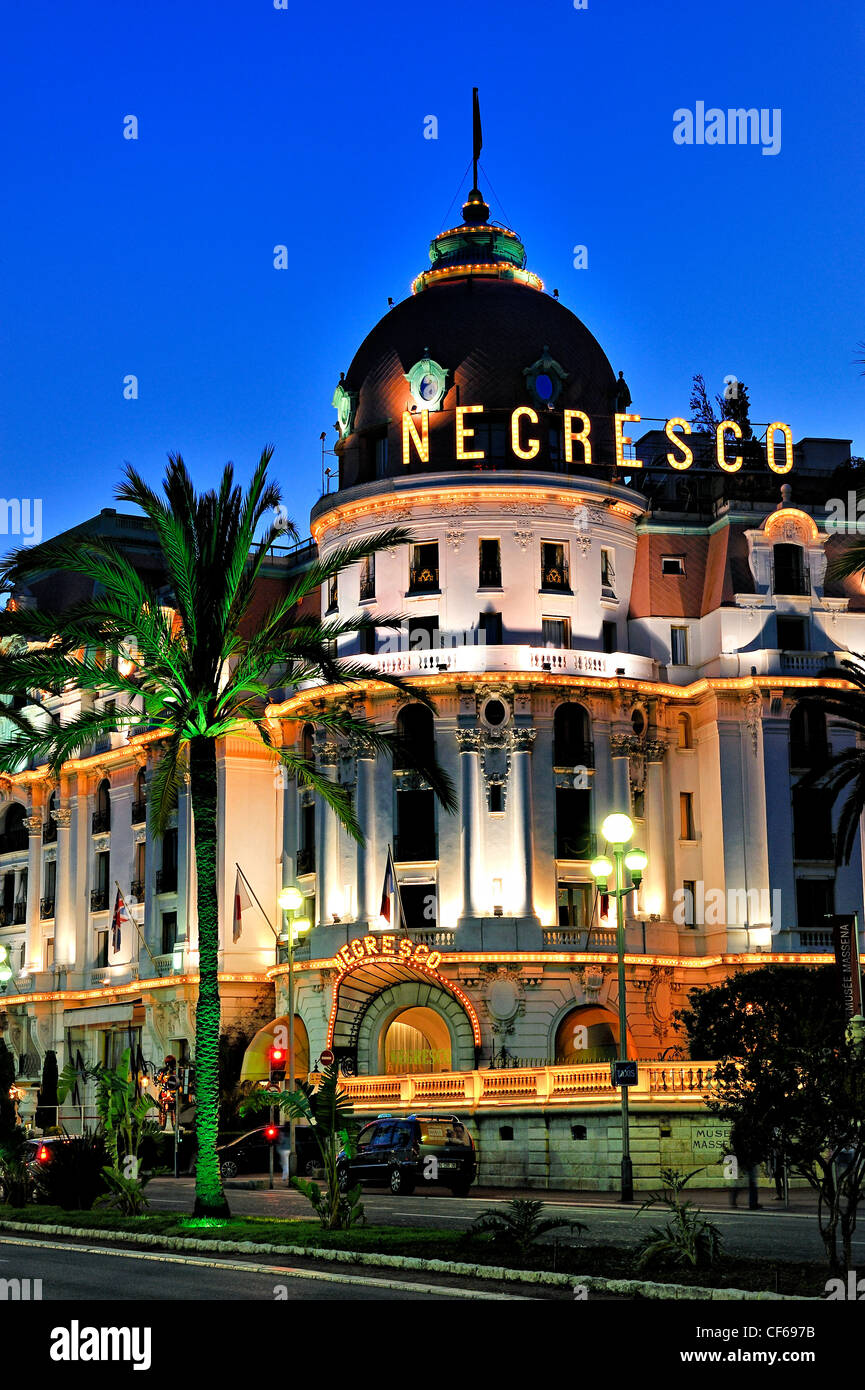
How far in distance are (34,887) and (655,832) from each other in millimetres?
31842

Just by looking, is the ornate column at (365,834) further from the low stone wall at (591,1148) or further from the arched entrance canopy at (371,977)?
the low stone wall at (591,1148)

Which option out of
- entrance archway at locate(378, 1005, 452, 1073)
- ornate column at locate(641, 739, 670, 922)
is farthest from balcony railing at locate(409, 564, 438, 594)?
entrance archway at locate(378, 1005, 452, 1073)

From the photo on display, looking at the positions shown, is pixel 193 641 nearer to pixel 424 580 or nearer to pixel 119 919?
pixel 424 580

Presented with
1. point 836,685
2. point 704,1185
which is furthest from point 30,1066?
point 704,1185

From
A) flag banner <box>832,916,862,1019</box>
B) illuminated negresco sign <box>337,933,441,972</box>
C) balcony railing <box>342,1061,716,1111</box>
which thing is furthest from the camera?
illuminated negresco sign <box>337,933,441,972</box>

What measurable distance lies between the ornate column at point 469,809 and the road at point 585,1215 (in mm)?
19323

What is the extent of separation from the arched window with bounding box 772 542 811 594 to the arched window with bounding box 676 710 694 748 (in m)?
5.58

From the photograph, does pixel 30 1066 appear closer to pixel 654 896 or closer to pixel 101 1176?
pixel 654 896

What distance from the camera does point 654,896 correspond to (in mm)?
65562

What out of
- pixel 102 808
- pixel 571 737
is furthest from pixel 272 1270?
pixel 102 808

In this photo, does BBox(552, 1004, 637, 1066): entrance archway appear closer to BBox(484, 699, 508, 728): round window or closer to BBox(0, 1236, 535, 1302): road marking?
BBox(484, 699, 508, 728): round window

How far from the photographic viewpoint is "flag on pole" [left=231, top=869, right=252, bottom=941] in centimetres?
6919

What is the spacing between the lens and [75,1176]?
115ft
